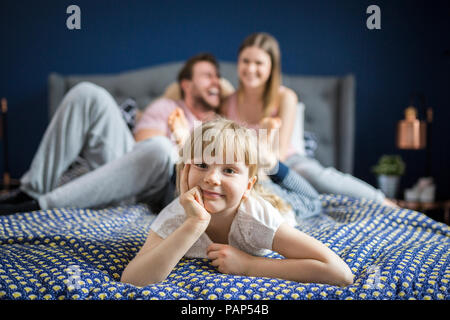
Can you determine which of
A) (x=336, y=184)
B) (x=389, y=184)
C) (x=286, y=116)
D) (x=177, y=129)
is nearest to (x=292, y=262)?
(x=177, y=129)

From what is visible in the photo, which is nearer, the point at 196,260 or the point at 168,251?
the point at 168,251

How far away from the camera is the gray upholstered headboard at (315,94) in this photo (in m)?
2.43

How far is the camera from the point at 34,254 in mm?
874

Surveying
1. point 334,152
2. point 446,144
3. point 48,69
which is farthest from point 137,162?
point 446,144

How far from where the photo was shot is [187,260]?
86 centimetres

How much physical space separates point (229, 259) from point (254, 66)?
1.28 meters

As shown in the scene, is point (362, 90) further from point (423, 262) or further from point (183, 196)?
point (183, 196)

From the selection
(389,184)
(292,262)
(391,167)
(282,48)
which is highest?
(282,48)

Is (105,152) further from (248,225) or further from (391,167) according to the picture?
(391,167)

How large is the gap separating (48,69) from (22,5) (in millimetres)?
903

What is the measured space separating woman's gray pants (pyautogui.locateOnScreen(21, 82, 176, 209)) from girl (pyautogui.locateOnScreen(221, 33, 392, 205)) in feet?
2.00

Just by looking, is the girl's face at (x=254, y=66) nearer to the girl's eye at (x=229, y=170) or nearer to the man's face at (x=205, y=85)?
the man's face at (x=205, y=85)

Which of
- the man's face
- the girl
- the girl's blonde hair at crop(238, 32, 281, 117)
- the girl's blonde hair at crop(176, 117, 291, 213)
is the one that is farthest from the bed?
the man's face

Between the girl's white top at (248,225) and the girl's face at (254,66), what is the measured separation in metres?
1.14
